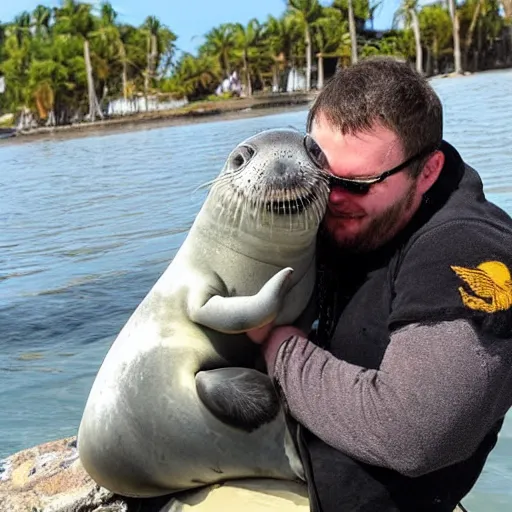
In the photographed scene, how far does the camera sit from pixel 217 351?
2941 millimetres

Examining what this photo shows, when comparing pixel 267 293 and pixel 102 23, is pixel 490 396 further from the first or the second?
pixel 102 23

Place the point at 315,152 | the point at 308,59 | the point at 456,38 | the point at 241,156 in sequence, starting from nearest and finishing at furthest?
the point at 315,152
the point at 241,156
the point at 456,38
the point at 308,59

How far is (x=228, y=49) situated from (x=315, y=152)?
71.7 m

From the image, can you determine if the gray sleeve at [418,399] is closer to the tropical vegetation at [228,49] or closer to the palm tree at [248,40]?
the tropical vegetation at [228,49]

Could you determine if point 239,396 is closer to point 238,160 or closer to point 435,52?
point 238,160

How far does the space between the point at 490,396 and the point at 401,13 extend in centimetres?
7124

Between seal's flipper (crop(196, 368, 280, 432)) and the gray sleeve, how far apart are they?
1.27 feet

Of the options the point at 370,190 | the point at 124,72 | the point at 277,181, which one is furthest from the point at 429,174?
the point at 124,72

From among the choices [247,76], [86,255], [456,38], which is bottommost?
[86,255]

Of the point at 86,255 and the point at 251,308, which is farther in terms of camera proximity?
the point at 86,255

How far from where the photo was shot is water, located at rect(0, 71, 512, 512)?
5.36 m

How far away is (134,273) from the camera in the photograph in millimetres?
8930

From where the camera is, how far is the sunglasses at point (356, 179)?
252 cm

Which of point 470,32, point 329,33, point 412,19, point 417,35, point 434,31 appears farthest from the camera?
point 329,33
